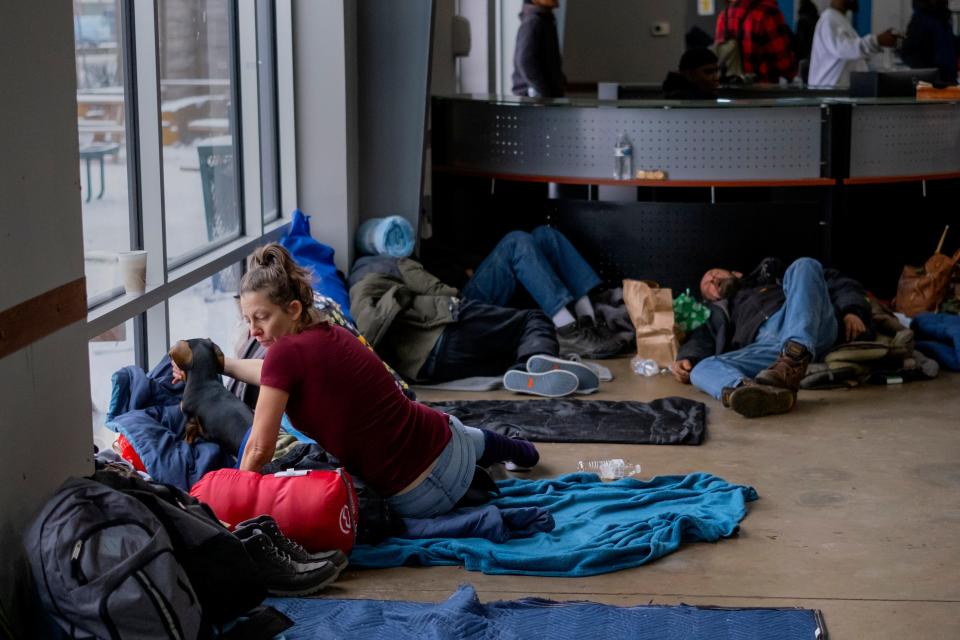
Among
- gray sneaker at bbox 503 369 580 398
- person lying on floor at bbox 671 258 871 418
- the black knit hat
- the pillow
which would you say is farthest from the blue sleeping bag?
the black knit hat

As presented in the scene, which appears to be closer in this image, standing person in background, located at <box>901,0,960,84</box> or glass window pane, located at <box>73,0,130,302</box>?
glass window pane, located at <box>73,0,130,302</box>

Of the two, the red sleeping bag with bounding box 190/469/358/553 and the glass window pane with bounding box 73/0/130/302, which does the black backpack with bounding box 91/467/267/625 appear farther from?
the glass window pane with bounding box 73/0/130/302

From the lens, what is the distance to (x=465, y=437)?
406 cm

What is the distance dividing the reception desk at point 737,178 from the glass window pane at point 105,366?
3150mm

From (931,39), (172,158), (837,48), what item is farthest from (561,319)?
(931,39)

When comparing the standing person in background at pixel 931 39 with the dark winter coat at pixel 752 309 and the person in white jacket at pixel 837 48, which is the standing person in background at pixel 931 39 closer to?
the person in white jacket at pixel 837 48

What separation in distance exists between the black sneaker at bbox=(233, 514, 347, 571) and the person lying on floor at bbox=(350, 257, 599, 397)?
2.15 m

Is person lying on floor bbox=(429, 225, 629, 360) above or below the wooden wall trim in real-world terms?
below

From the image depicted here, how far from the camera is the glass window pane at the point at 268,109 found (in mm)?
6289

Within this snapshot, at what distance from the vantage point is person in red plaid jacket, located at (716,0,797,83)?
35.4 ft

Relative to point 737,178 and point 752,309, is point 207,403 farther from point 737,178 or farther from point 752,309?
point 737,178

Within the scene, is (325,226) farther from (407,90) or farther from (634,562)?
(634,562)

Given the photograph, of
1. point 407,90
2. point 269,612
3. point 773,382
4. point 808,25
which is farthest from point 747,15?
point 269,612

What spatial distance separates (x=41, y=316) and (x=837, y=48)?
8832 mm
